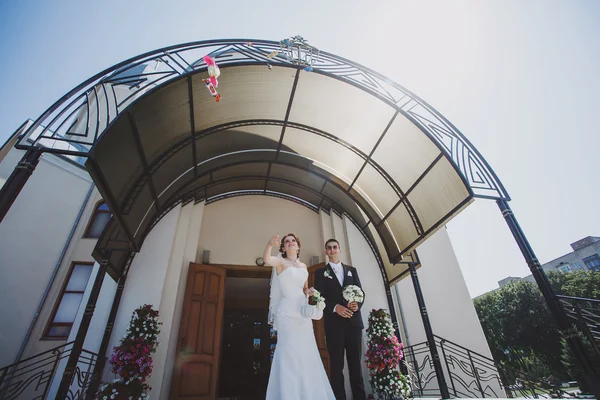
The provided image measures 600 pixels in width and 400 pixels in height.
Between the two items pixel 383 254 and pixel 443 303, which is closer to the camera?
pixel 383 254

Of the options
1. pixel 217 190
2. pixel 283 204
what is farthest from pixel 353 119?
pixel 217 190

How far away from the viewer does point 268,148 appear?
6.29 m

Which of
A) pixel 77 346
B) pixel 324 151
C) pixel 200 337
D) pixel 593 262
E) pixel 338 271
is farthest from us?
pixel 593 262

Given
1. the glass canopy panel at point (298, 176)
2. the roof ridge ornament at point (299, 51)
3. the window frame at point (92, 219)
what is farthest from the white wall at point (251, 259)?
the roof ridge ornament at point (299, 51)

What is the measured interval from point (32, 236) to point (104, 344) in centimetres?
439

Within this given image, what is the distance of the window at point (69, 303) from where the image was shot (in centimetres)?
684

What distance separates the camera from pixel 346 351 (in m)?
3.11

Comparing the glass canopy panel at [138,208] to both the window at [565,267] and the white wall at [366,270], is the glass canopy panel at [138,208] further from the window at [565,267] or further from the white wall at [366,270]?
the window at [565,267]

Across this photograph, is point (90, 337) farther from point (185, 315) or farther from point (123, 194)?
point (123, 194)

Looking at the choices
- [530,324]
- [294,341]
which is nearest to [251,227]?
[294,341]

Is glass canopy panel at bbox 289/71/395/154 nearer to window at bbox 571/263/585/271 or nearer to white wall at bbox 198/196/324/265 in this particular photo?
white wall at bbox 198/196/324/265

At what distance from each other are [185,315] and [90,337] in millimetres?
1736

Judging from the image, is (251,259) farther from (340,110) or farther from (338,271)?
(340,110)

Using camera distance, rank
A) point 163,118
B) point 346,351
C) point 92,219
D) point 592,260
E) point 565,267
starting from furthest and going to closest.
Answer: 1. point 565,267
2. point 592,260
3. point 92,219
4. point 163,118
5. point 346,351
